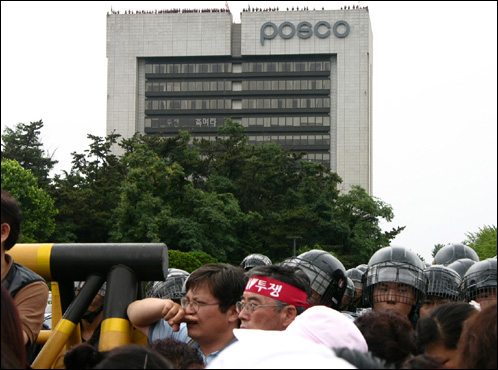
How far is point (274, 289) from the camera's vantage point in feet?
13.1

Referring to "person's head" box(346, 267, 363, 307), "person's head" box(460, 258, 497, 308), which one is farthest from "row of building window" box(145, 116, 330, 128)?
"person's head" box(460, 258, 497, 308)

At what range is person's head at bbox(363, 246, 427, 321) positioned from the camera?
5098 millimetres

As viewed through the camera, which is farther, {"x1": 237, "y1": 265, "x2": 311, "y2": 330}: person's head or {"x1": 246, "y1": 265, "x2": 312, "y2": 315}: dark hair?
{"x1": 246, "y1": 265, "x2": 312, "y2": 315}: dark hair

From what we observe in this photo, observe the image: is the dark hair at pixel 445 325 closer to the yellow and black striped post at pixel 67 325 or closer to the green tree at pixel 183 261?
the yellow and black striped post at pixel 67 325

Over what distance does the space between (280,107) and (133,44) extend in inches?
760

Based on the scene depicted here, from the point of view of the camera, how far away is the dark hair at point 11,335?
7.41ft

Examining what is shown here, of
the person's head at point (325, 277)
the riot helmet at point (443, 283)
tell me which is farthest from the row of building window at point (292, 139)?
the person's head at point (325, 277)

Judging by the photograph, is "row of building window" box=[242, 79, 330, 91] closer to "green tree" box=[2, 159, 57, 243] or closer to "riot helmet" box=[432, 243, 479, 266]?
"green tree" box=[2, 159, 57, 243]

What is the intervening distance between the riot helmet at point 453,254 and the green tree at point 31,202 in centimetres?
4204

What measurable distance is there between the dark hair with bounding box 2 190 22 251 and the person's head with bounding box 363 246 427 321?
103 inches

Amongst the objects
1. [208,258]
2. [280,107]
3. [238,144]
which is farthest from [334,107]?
[208,258]

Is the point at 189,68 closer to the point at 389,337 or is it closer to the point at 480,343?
the point at 389,337

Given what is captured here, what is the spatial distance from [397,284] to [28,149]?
212 ft

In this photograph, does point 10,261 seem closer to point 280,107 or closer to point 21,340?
point 21,340
